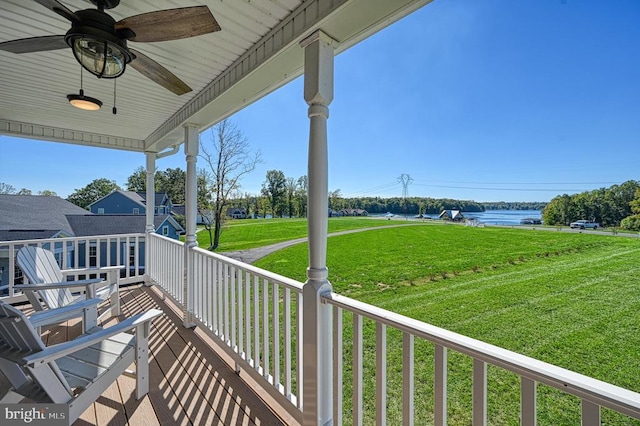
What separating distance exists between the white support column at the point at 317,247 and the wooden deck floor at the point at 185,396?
0.43 m

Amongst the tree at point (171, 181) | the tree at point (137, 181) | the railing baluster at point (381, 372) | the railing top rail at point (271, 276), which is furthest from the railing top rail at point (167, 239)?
the tree at point (137, 181)

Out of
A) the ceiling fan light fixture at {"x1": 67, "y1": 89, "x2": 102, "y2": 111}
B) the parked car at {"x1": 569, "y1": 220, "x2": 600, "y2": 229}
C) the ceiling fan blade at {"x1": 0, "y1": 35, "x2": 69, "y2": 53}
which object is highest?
the ceiling fan blade at {"x1": 0, "y1": 35, "x2": 69, "y2": 53}

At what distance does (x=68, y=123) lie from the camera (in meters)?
4.31

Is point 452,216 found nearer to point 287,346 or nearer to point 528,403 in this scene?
point 287,346

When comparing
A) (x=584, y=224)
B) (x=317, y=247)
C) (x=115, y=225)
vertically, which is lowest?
(x=115, y=225)

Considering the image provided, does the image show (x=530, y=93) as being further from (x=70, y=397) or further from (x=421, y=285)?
(x=70, y=397)

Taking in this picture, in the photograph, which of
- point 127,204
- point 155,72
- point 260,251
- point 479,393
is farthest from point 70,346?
point 127,204

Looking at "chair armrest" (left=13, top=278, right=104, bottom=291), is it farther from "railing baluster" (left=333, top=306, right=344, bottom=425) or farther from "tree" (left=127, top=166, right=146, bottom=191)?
"tree" (left=127, top=166, right=146, bottom=191)

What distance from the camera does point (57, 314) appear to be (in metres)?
2.17

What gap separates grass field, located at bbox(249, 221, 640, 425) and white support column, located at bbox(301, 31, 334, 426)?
1161mm

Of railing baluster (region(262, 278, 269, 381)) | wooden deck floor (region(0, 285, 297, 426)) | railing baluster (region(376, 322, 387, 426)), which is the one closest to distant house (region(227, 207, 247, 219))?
wooden deck floor (region(0, 285, 297, 426))

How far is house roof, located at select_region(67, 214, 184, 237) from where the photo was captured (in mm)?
6265

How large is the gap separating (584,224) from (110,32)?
387 centimetres

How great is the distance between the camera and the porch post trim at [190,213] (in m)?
3.42
